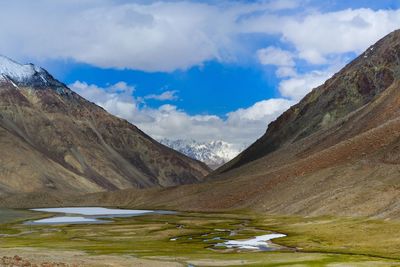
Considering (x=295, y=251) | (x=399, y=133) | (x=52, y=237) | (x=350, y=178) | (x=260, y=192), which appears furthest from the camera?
(x=260, y=192)

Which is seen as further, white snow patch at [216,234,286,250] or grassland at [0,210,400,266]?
white snow patch at [216,234,286,250]

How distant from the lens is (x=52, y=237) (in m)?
111

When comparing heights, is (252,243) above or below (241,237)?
below

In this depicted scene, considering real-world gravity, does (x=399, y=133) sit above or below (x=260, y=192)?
above

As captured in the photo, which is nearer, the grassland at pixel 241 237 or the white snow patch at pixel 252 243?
the grassland at pixel 241 237

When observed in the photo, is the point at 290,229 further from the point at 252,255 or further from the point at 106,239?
the point at 252,255

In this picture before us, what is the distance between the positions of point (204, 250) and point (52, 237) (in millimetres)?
41506

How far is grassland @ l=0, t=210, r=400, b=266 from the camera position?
66062 millimetres

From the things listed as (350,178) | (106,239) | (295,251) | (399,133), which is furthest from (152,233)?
(399,133)

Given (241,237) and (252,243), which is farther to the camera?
(241,237)

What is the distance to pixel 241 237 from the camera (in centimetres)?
10188

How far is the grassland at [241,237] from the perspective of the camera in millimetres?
66062

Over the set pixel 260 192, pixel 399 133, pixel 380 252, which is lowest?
pixel 380 252

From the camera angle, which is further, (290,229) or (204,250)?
(290,229)
